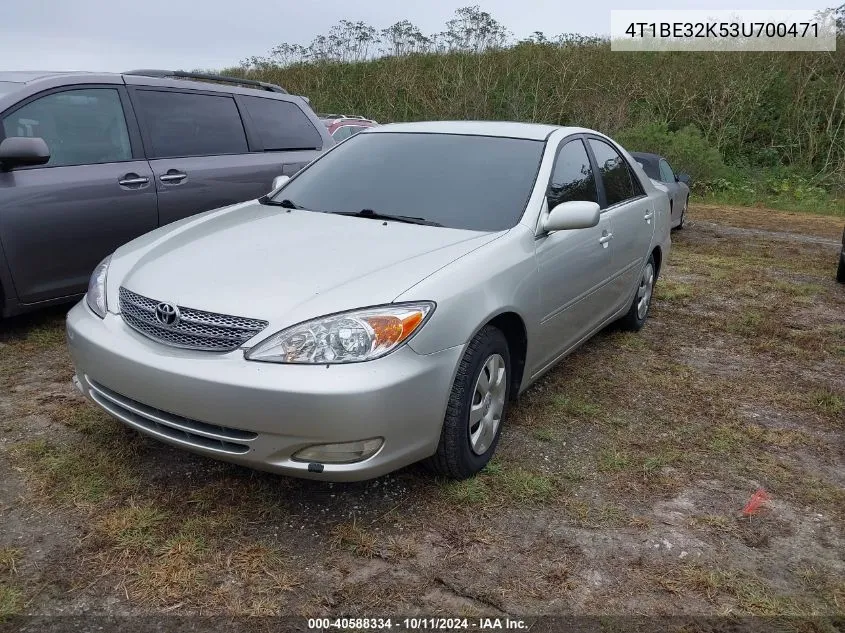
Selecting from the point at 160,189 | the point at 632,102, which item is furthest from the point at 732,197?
the point at 160,189

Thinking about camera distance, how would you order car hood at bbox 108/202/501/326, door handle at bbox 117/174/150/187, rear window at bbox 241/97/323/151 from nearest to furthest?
car hood at bbox 108/202/501/326 < door handle at bbox 117/174/150/187 < rear window at bbox 241/97/323/151

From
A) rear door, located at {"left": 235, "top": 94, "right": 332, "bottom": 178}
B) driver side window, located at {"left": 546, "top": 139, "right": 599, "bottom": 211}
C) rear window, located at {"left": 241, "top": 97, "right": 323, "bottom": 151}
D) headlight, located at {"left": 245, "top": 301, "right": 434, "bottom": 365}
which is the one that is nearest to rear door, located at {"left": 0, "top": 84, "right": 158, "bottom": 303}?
rear door, located at {"left": 235, "top": 94, "right": 332, "bottom": 178}

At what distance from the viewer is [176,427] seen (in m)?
2.66

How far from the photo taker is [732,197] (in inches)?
631

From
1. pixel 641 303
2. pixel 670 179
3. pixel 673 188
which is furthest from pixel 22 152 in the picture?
pixel 670 179

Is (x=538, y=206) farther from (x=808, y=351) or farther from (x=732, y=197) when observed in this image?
(x=732, y=197)

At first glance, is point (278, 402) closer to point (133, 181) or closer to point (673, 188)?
point (133, 181)

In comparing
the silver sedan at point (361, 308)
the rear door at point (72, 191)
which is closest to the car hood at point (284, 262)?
the silver sedan at point (361, 308)

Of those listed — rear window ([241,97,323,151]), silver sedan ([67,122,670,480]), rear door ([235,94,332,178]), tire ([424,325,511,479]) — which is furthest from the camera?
rear window ([241,97,323,151])

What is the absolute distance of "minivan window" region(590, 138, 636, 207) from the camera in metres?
4.55

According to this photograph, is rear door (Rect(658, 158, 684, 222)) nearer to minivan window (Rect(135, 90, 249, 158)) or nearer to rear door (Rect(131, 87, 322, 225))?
rear door (Rect(131, 87, 322, 225))

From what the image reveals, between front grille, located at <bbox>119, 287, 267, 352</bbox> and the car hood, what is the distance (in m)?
0.03

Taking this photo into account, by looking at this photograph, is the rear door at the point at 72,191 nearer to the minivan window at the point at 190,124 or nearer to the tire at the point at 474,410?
the minivan window at the point at 190,124

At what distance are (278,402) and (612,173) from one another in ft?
10.3
